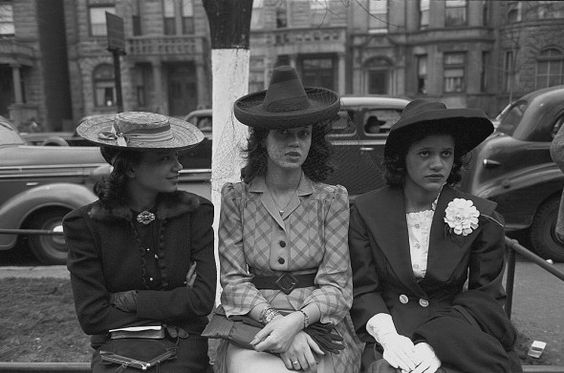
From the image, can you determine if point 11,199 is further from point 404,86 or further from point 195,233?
point 404,86

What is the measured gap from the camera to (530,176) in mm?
6121

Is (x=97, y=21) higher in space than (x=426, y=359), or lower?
higher

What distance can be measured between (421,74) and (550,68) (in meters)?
7.20

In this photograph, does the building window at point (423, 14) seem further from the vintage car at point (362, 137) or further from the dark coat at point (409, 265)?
the dark coat at point (409, 265)

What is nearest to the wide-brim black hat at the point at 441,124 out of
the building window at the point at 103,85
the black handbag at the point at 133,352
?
the black handbag at the point at 133,352

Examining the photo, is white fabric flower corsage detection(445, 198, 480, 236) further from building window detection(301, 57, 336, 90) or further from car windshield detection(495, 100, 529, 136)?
building window detection(301, 57, 336, 90)

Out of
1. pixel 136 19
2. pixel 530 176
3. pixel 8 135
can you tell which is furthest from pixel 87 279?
pixel 136 19

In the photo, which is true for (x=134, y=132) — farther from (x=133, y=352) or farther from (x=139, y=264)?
(x=133, y=352)

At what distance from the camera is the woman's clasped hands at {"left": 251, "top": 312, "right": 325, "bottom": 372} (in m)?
2.09

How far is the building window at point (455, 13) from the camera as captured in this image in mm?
29594

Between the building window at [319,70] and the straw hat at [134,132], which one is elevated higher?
the building window at [319,70]

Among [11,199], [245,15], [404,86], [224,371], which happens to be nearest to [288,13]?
[404,86]

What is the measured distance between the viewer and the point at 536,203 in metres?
6.13

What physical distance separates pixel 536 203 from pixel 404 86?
25.5 m
